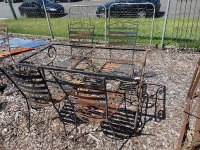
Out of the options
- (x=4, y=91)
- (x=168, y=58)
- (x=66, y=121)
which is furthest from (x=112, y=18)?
(x=66, y=121)

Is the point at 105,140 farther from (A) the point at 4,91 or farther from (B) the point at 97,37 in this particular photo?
(B) the point at 97,37

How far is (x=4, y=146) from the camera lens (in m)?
3.02

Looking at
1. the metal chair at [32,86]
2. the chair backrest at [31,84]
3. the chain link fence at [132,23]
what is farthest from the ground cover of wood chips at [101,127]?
the chain link fence at [132,23]

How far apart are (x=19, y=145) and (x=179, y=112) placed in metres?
2.54

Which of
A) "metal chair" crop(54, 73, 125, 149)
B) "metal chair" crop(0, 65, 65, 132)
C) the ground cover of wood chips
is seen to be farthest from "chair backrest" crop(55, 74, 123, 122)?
the ground cover of wood chips

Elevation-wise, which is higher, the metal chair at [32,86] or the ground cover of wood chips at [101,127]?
the metal chair at [32,86]

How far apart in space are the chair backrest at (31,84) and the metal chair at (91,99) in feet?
1.01

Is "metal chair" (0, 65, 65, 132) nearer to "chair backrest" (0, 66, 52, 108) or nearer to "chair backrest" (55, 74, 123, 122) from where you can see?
"chair backrest" (0, 66, 52, 108)

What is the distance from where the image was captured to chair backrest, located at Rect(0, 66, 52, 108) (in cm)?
257

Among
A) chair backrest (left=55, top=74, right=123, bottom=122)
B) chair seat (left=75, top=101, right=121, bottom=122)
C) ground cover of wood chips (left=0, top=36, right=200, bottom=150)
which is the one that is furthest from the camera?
ground cover of wood chips (left=0, top=36, right=200, bottom=150)

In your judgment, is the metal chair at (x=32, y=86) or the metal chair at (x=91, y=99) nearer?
the metal chair at (x=91, y=99)

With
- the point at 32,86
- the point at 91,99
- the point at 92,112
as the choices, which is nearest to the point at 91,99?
the point at 91,99

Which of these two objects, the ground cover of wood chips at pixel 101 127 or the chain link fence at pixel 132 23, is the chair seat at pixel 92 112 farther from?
the chain link fence at pixel 132 23

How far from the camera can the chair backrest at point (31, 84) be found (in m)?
2.57
